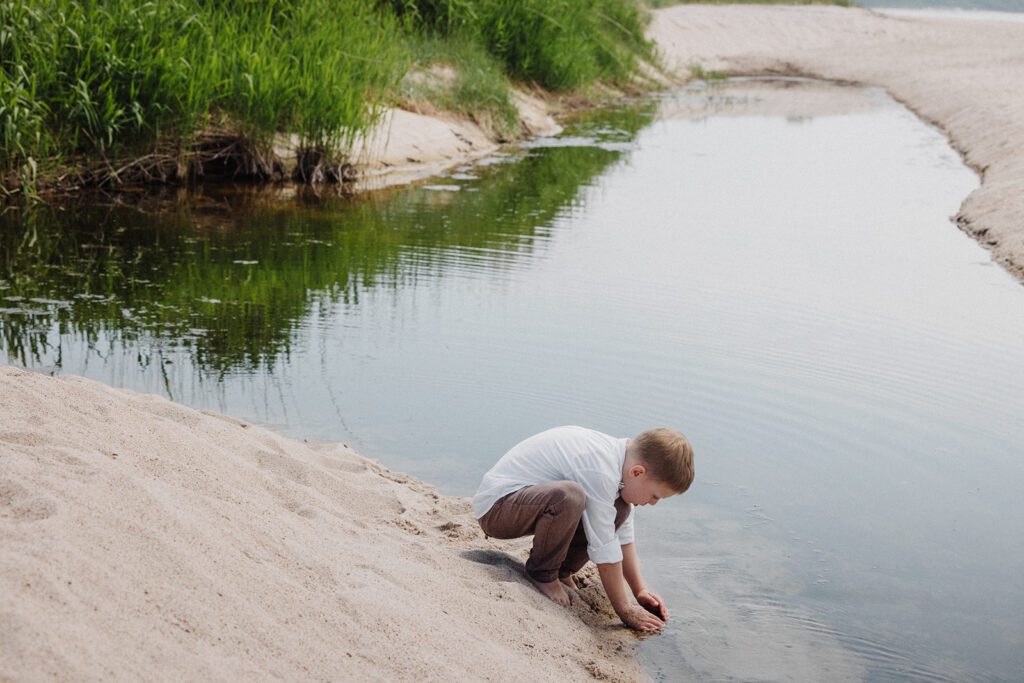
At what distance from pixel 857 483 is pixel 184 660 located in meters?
3.18

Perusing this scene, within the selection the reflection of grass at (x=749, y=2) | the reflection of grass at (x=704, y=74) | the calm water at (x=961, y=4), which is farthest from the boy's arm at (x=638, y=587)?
the calm water at (x=961, y=4)

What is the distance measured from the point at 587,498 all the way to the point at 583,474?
76 mm

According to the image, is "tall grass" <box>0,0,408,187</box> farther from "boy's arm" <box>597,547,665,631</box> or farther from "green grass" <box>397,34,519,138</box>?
"boy's arm" <box>597,547,665,631</box>

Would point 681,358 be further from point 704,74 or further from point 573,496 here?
point 704,74

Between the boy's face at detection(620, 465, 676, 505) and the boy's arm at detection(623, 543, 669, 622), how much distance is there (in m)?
0.21

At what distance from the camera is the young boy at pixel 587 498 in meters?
3.51

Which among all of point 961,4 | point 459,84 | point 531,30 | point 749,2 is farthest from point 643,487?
point 961,4

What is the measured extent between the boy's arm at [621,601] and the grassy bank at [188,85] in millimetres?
6599

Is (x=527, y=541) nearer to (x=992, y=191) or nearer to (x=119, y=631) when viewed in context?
(x=119, y=631)

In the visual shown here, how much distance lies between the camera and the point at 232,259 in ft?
25.2

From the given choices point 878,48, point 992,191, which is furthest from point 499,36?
point 878,48

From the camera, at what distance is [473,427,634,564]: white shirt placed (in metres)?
3.56

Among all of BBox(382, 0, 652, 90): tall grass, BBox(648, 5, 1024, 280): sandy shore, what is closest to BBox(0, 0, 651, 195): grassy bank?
BBox(382, 0, 652, 90): tall grass

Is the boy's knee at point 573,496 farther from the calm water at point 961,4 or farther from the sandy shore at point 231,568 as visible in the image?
the calm water at point 961,4
